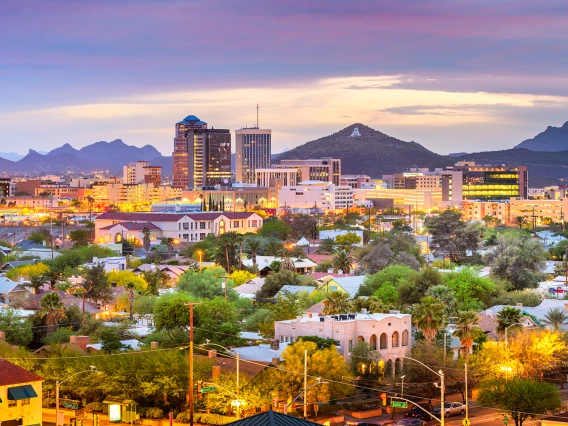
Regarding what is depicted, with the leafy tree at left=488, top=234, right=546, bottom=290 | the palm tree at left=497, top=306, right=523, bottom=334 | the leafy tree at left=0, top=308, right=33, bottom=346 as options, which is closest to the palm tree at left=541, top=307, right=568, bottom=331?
the palm tree at left=497, top=306, right=523, bottom=334

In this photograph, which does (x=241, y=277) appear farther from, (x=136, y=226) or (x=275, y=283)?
(x=136, y=226)

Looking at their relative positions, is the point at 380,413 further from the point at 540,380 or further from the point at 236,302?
the point at 236,302

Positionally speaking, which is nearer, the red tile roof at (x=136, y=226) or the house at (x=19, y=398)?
the house at (x=19, y=398)

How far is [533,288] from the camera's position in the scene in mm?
96875

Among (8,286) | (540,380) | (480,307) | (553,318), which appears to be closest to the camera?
(540,380)

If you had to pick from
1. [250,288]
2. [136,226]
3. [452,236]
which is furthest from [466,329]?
[136,226]

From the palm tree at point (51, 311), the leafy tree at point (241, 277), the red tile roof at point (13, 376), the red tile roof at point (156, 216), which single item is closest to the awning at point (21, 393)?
the red tile roof at point (13, 376)

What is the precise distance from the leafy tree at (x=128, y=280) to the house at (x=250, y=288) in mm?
7798

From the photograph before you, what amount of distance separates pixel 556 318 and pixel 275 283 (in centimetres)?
2828

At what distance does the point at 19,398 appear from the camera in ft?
148

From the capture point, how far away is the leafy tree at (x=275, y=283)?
89.8 meters

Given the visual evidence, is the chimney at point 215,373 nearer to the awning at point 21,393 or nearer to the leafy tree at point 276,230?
the awning at point 21,393

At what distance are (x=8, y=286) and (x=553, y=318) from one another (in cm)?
4400

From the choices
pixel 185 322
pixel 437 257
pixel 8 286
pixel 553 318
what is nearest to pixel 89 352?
pixel 185 322
